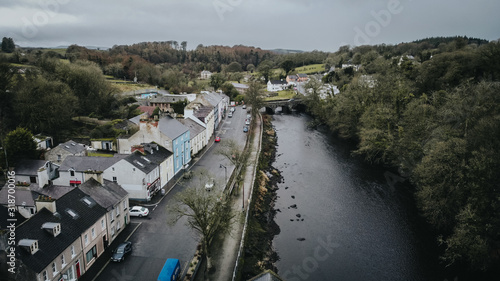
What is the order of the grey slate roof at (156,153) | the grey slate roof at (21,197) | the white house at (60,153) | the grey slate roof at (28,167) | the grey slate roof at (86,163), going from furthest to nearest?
the white house at (60,153), the grey slate roof at (156,153), the grey slate roof at (28,167), the grey slate roof at (86,163), the grey slate roof at (21,197)

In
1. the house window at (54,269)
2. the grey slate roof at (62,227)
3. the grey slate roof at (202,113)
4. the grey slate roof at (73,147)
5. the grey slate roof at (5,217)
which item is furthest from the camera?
the grey slate roof at (202,113)

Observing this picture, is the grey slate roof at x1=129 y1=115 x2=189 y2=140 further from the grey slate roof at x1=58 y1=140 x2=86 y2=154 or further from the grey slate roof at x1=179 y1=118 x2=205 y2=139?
the grey slate roof at x1=58 y1=140 x2=86 y2=154

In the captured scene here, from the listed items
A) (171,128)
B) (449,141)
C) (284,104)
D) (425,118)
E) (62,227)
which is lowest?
(284,104)

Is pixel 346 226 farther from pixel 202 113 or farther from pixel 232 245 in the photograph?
pixel 202 113

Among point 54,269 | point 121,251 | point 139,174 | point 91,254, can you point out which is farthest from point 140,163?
point 54,269

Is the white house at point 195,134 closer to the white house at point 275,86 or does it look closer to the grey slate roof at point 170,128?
the grey slate roof at point 170,128

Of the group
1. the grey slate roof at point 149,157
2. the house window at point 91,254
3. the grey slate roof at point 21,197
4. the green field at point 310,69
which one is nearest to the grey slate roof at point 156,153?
the grey slate roof at point 149,157

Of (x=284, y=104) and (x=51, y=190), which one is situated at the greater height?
(x=51, y=190)
